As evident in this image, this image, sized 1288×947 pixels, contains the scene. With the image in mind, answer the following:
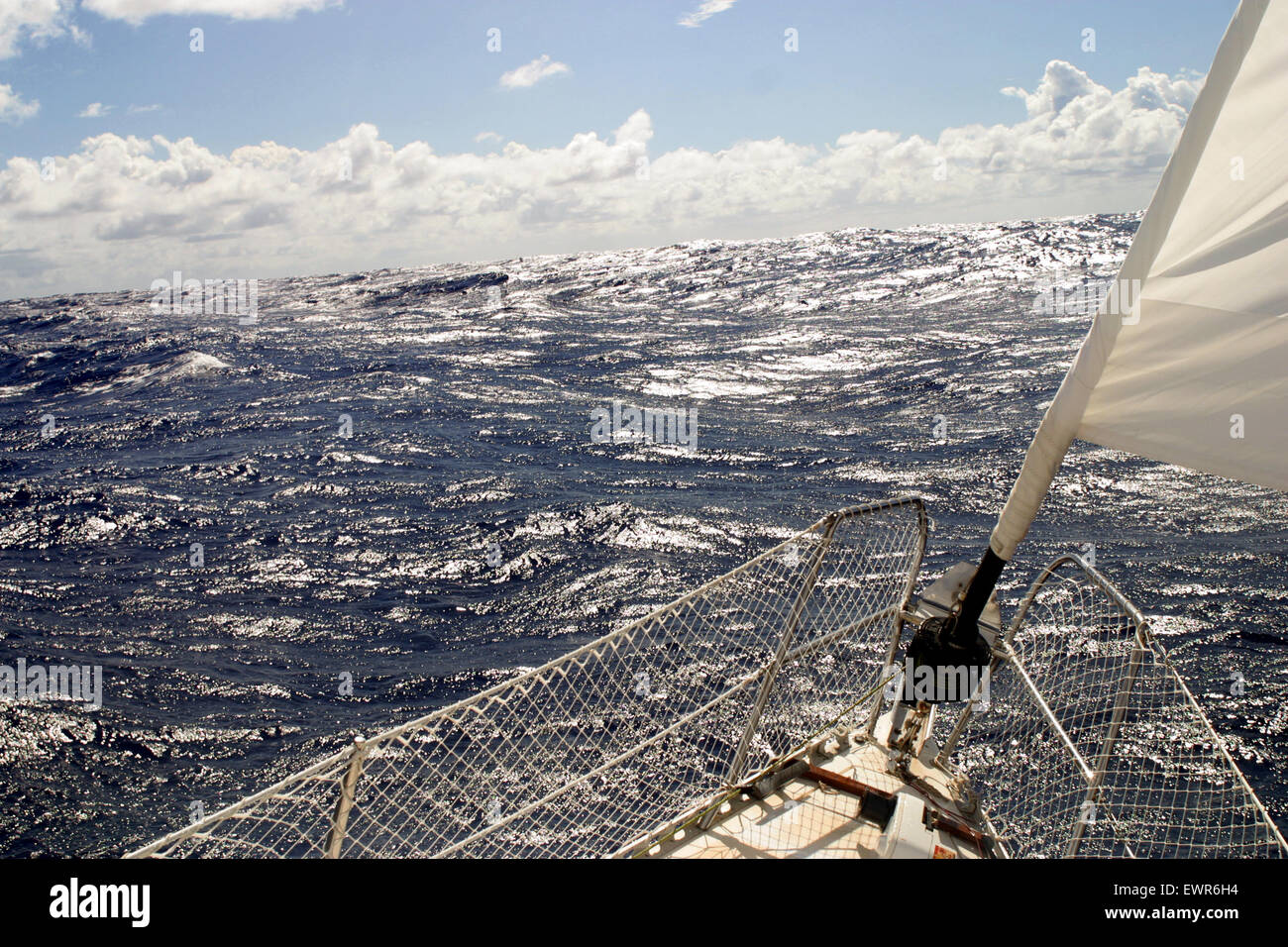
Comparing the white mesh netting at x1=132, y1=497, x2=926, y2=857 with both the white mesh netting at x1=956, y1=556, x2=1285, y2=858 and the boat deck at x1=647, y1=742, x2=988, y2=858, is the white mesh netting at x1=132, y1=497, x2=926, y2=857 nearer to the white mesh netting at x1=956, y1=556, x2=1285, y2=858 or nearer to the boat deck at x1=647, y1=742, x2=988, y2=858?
the white mesh netting at x1=956, y1=556, x2=1285, y2=858

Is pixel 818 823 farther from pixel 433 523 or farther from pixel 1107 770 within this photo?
pixel 433 523

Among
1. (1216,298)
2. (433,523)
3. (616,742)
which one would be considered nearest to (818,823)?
(1216,298)

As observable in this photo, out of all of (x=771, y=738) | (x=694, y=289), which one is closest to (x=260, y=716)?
(x=771, y=738)
